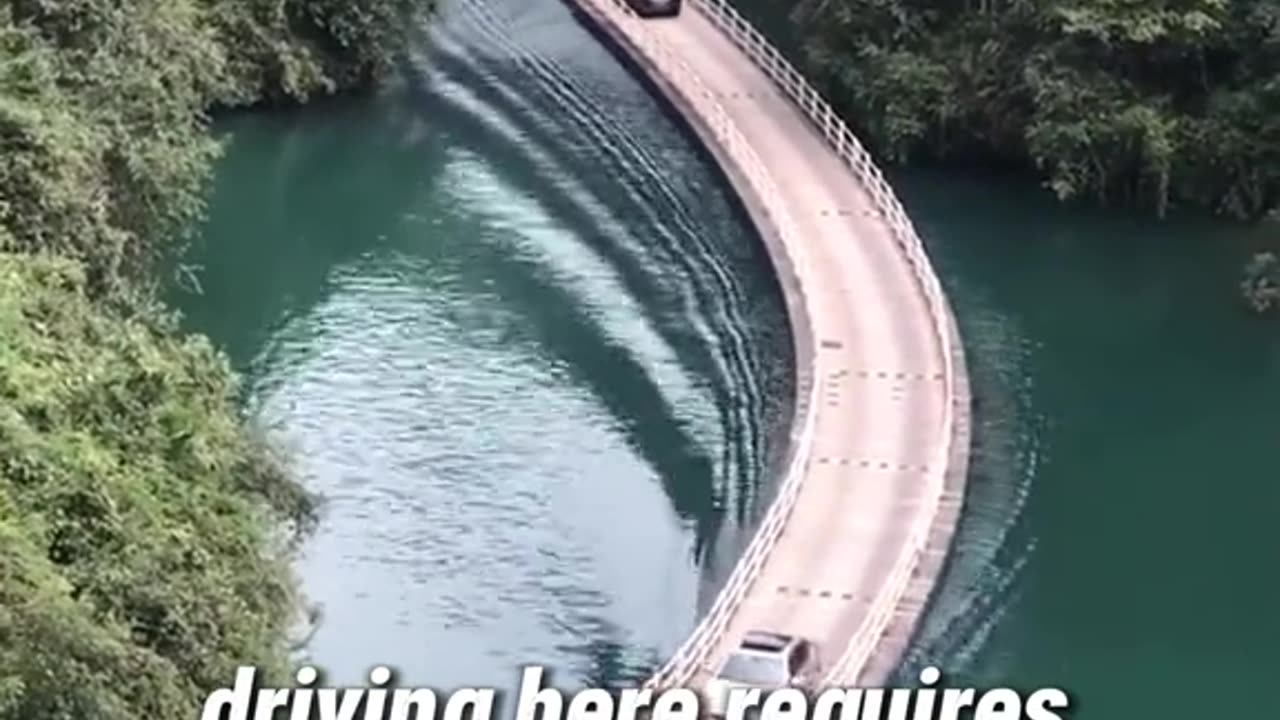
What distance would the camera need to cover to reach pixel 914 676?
103ft

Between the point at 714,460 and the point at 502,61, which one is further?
the point at 502,61

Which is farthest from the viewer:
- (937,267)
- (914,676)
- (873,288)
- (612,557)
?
(937,267)

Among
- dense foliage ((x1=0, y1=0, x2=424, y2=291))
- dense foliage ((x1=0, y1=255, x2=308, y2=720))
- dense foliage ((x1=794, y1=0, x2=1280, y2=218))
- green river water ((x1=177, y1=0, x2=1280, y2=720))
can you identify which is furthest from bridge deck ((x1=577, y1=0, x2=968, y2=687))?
dense foliage ((x1=0, y1=0, x2=424, y2=291))

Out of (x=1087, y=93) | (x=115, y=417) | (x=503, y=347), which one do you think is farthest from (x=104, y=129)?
(x=1087, y=93)

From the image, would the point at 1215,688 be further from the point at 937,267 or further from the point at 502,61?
the point at 502,61

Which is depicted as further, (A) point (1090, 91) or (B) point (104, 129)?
(A) point (1090, 91)

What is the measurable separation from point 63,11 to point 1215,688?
59.8 feet

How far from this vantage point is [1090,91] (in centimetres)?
4900

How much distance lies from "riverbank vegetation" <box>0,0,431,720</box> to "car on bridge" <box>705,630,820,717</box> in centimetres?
489

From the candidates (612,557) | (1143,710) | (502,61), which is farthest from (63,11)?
(502,61)

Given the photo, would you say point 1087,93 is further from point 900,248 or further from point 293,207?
point 293,207

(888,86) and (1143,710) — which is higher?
(888,86)

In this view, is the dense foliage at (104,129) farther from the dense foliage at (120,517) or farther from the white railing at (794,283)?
the white railing at (794,283)

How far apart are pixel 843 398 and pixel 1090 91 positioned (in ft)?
45.6
